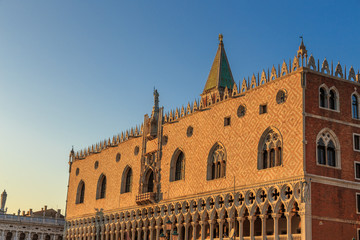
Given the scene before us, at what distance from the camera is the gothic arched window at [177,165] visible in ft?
114

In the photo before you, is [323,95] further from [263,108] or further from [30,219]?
[30,219]

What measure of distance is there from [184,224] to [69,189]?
19.4 m

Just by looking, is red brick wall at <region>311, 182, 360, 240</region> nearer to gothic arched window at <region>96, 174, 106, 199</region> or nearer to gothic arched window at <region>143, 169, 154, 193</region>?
gothic arched window at <region>143, 169, 154, 193</region>

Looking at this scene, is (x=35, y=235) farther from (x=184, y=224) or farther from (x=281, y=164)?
(x=281, y=164)

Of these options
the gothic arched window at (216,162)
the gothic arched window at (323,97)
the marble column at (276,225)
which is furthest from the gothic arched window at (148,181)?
the gothic arched window at (323,97)

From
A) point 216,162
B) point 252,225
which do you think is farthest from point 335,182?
point 216,162

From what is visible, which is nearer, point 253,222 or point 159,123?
point 253,222

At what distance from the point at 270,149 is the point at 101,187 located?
20497mm

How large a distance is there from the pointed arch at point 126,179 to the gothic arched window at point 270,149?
48.6 feet

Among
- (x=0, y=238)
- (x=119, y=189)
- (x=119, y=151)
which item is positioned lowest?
(x=0, y=238)

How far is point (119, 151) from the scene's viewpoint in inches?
1668

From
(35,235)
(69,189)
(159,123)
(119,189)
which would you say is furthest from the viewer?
(35,235)

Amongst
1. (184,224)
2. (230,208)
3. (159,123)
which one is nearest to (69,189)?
(159,123)

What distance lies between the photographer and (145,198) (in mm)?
36781
